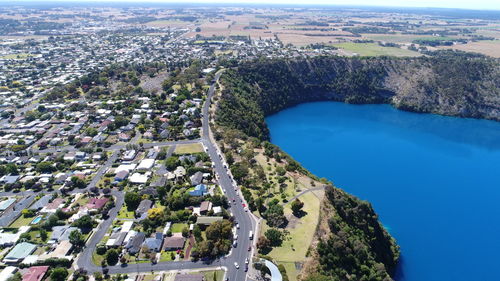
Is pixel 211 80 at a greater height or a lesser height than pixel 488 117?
greater

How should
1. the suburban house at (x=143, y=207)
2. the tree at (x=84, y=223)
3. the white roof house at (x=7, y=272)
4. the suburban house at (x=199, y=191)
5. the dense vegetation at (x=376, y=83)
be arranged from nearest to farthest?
the white roof house at (x=7, y=272)
the tree at (x=84, y=223)
the suburban house at (x=143, y=207)
the suburban house at (x=199, y=191)
the dense vegetation at (x=376, y=83)

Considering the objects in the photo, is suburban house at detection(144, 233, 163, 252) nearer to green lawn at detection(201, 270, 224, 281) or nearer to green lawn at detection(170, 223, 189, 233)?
green lawn at detection(170, 223, 189, 233)

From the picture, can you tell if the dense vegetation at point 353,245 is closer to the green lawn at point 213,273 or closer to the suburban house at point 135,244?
the green lawn at point 213,273

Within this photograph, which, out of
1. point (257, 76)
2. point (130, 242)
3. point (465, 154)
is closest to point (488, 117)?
point (465, 154)

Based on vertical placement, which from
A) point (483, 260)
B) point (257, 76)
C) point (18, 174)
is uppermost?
point (257, 76)

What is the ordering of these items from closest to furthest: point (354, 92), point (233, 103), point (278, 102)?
point (233, 103) < point (278, 102) < point (354, 92)

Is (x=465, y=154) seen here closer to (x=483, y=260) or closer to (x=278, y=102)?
(x=483, y=260)

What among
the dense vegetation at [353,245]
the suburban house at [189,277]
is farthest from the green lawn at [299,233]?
the suburban house at [189,277]
